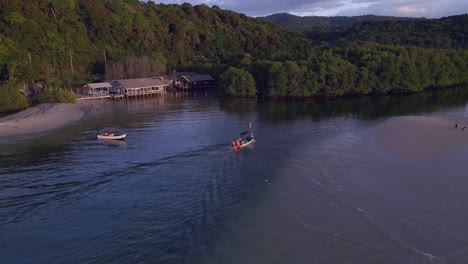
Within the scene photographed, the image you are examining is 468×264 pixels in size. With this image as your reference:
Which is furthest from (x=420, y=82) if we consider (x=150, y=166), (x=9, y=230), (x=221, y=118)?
(x=9, y=230)

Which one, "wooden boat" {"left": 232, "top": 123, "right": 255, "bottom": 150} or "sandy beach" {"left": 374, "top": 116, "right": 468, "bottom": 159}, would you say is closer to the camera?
"sandy beach" {"left": 374, "top": 116, "right": 468, "bottom": 159}

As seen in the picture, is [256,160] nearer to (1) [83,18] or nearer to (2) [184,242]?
(2) [184,242]

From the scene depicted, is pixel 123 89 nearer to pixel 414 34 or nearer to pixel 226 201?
pixel 226 201

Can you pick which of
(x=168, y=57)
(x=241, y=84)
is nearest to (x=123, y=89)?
(x=241, y=84)

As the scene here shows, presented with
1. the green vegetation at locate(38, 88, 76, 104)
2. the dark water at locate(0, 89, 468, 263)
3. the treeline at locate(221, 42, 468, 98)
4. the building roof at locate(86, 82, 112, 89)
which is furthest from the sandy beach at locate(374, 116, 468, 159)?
the building roof at locate(86, 82, 112, 89)

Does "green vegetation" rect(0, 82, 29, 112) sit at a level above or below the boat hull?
above

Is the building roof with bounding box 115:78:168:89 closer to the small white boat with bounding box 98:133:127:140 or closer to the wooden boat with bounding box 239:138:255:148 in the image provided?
the small white boat with bounding box 98:133:127:140
